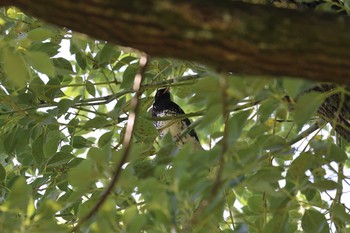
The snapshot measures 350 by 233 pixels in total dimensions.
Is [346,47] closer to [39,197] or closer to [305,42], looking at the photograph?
[305,42]

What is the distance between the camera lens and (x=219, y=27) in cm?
73

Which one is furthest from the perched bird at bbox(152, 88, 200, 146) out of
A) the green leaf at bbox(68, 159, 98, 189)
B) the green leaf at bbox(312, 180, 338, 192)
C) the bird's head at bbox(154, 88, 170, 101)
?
the green leaf at bbox(68, 159, 98, 189)

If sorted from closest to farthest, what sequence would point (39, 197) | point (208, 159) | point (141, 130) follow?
point (208, 159) → point (141, 130) → point (39, 197)

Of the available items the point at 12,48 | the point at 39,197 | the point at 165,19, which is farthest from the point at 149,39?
the point at 39,197

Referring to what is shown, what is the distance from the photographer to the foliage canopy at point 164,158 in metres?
0.87

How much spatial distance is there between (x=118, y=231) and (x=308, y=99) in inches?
15.2

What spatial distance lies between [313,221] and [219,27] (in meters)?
0.57

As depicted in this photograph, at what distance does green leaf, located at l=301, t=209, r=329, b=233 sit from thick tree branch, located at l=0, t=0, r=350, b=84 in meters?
0.50

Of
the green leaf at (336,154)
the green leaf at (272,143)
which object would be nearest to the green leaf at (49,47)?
the green leaf at (272,143)

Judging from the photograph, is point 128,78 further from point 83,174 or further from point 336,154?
point 83,174

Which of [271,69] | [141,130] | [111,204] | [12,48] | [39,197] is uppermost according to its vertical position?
[271,69]

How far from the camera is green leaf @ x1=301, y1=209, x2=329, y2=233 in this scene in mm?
1183

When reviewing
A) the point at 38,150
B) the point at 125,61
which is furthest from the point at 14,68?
the point at 125,61

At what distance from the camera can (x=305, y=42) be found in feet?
2.39
